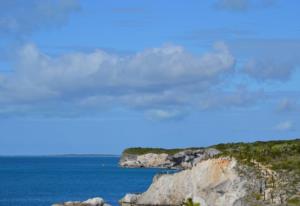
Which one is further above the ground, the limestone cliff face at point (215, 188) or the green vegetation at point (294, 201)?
the limestone cliff face at point (215, 188)

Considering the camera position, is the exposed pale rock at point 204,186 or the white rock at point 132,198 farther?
the white rock at point 132,198

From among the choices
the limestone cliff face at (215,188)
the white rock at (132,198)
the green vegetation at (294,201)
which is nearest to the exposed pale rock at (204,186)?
the limestone cliff face at (215,188)

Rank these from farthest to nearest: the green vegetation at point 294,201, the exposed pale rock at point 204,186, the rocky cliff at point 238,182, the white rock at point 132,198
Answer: the white rock at point 132,198
the exposed pale rock at point 204,186
the rocky cliff at point 238,182
the green vegetation at point 294,201

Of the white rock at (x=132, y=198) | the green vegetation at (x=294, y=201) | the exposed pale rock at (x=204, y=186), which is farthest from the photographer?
the white rock at (x=132, y=198)

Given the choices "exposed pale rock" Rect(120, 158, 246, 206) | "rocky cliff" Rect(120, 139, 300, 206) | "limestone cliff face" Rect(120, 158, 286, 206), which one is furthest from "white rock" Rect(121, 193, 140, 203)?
"rocky cliff" Rect(120, 139, 300, 206)

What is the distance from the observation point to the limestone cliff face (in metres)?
89.5

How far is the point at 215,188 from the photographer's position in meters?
96.6

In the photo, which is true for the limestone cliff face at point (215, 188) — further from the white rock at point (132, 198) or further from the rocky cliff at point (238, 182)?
the white rock at point (132, 198)

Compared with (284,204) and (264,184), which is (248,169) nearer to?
(264,184)

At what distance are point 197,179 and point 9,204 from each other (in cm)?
3902

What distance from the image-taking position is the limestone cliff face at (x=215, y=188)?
8950 centimetres

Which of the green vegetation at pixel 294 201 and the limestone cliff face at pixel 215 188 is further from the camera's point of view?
the limestone cliff face at pixel 215 188

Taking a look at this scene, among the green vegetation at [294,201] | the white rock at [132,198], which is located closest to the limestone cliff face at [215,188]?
the white rock at [132,198]

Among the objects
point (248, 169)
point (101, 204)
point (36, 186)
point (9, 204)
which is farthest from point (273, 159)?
point (36, 186)
